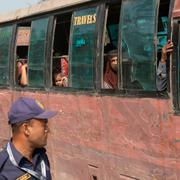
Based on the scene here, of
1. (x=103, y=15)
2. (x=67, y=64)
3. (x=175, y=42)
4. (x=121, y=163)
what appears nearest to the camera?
(x=175, y=42)

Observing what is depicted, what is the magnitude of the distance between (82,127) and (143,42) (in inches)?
68.5

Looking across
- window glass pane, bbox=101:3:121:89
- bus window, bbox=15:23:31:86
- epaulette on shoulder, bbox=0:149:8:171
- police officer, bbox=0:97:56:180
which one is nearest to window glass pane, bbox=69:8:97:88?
window glass pane, bbox=101:3:121:89

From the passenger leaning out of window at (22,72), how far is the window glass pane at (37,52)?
377 millimetres

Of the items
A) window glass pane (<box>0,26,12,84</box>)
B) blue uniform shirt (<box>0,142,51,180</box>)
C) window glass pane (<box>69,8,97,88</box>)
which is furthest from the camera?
window glass pane (<box>0,26,12,84</box>)

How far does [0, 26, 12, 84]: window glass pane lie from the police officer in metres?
7.22

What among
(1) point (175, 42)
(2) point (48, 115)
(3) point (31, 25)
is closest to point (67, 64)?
(3) point (31, 25)

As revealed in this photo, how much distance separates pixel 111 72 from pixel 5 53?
3.90 meters

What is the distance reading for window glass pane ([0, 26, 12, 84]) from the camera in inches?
424

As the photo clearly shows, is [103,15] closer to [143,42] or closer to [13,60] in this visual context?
[143,42]

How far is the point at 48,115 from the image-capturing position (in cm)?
356

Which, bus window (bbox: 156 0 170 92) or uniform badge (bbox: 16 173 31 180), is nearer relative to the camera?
uniform badge (bbox: 16 173 31 180)

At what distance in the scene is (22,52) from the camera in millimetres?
10453

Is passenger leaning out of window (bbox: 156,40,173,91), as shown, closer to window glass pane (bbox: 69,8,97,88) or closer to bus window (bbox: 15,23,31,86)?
window glass pane (bbox: 69,8,97,88)

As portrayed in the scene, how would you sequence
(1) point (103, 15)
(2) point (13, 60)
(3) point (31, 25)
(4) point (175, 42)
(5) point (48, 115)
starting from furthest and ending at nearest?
(2) point (13, 60) → (3) point (31, 25) → (1) point (103, 15) → (4) point (175, 42) → (5) point (48, 115)
